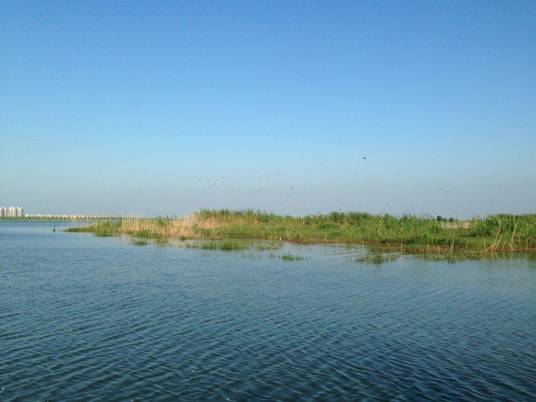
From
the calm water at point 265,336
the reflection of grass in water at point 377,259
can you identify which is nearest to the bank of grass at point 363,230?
the reflection of grass in water at point 377,259

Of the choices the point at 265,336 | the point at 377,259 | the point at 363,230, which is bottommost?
the point at 265,336

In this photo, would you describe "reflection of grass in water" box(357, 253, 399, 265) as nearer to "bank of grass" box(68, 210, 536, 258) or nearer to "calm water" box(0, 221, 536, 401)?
"bank of grass" box(68, 210, 536, 258)

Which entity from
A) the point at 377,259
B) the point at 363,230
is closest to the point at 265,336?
the point at 377,259

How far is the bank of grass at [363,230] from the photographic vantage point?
1107 inches

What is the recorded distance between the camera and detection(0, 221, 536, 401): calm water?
736 cm

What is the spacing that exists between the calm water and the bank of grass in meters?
9.59

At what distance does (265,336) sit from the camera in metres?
10.0

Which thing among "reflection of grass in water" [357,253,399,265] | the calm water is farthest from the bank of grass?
the calm water

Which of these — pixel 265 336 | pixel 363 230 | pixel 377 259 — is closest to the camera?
pixel 265 336

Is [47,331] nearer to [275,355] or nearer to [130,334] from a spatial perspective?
[130,334]

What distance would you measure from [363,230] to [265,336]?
26.9 meters

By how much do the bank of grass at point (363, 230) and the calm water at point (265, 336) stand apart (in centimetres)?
959

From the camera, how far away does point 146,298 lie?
1364 cm

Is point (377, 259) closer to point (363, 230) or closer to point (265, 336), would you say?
point (363, 230)
